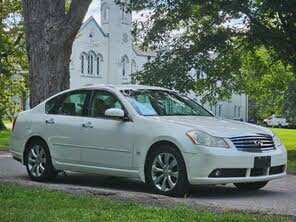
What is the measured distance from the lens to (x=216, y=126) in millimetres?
8680

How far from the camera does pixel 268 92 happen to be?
3503cm

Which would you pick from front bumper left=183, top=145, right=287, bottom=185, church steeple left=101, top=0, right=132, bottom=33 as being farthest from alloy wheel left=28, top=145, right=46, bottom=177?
church steeple left=101, top=0, right=132, bottom=33

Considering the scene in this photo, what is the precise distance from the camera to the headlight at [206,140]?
326 inches

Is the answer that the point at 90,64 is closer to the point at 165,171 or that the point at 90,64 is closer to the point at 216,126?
the point at 216,126

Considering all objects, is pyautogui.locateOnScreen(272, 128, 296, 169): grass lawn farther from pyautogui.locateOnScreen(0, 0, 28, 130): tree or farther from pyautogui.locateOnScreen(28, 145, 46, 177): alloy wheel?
pyautogui.locateOnScreen(0, 0, 28, 130): tree

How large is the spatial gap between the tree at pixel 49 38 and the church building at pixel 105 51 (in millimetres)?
49029

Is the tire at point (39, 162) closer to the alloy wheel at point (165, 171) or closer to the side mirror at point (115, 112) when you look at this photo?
the side mirror at point (115, 112)

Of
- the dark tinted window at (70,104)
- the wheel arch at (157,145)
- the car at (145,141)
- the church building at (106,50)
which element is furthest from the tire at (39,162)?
the church building at (106,50)

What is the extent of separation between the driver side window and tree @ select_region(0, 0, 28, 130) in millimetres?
26707

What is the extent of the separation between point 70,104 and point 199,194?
2931 mm

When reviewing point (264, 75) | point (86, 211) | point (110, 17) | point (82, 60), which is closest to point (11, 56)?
point (264, 75)

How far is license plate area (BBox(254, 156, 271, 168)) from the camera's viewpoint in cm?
848

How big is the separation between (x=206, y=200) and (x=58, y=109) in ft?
11.7

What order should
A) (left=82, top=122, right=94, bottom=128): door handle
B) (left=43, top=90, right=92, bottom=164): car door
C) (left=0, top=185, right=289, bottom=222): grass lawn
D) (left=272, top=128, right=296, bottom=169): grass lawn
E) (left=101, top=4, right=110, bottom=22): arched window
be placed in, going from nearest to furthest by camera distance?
1. (left=0, top=185, right=289, bottom=222): grass lawn
2. (left=82, top=122, right=94, bottom=128): door handle
3. (left=43, top=90, right=92, bottom=164): car door
4. (left=272, top=128, right=296, bottom=169): grass lawn
5. (left=101, top=4, right=110, bottom=22): arched window
